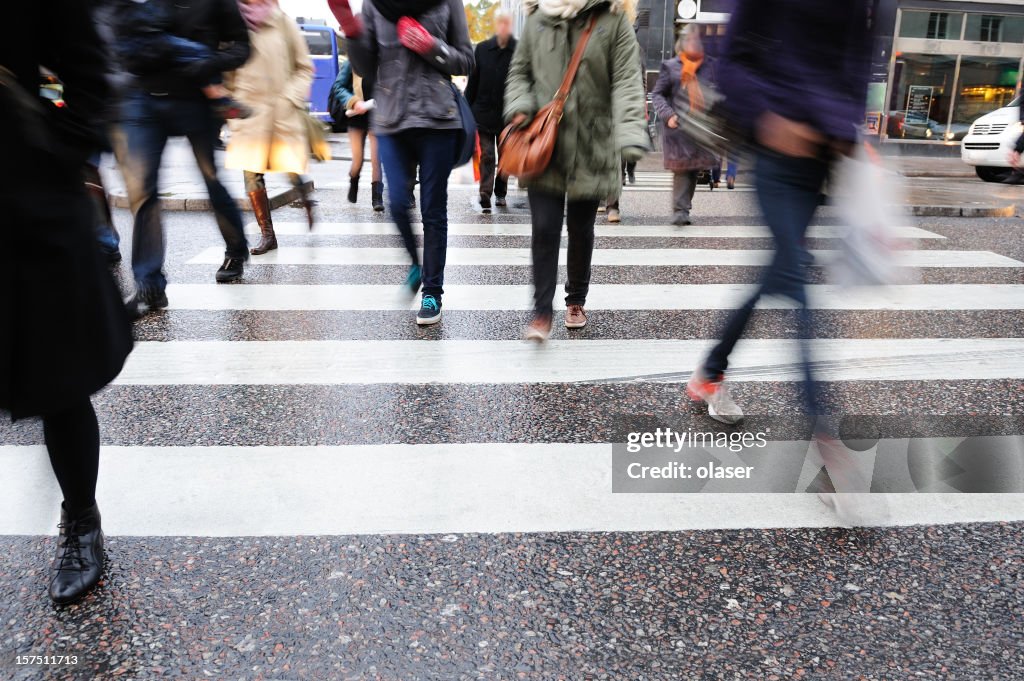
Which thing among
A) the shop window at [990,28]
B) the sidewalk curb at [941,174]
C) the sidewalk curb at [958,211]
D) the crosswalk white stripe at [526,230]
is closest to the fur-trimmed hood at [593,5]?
the crosswalk white stripe at [526,230]

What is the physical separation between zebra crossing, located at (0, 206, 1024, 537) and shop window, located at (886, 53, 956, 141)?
24073mm

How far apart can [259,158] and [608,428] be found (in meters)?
4.00

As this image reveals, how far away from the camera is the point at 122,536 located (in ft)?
8.45

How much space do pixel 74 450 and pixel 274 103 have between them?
14.5 feet

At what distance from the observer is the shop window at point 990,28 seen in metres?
27.7

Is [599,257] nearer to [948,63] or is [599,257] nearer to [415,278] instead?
[415,278]

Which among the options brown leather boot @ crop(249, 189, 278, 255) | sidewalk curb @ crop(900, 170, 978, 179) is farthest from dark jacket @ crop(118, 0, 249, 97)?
sidewalk curb @ crop(900, 170, 978, 179)

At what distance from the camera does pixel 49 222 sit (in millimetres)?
1997

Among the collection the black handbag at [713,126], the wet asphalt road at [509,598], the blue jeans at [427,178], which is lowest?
the wet asphalt road at [509,598]

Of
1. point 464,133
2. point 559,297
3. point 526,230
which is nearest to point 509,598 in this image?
point 464,133

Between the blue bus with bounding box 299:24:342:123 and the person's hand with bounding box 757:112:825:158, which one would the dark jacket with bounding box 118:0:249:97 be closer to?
the person's hand with bounding box 757:112:825:158

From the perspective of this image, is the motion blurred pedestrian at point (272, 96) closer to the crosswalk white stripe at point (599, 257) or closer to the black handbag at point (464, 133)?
the crosswalk white stripe at point (599, 257)

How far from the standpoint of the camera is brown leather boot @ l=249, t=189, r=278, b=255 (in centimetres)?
661

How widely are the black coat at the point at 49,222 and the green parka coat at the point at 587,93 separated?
2355 millimetres
